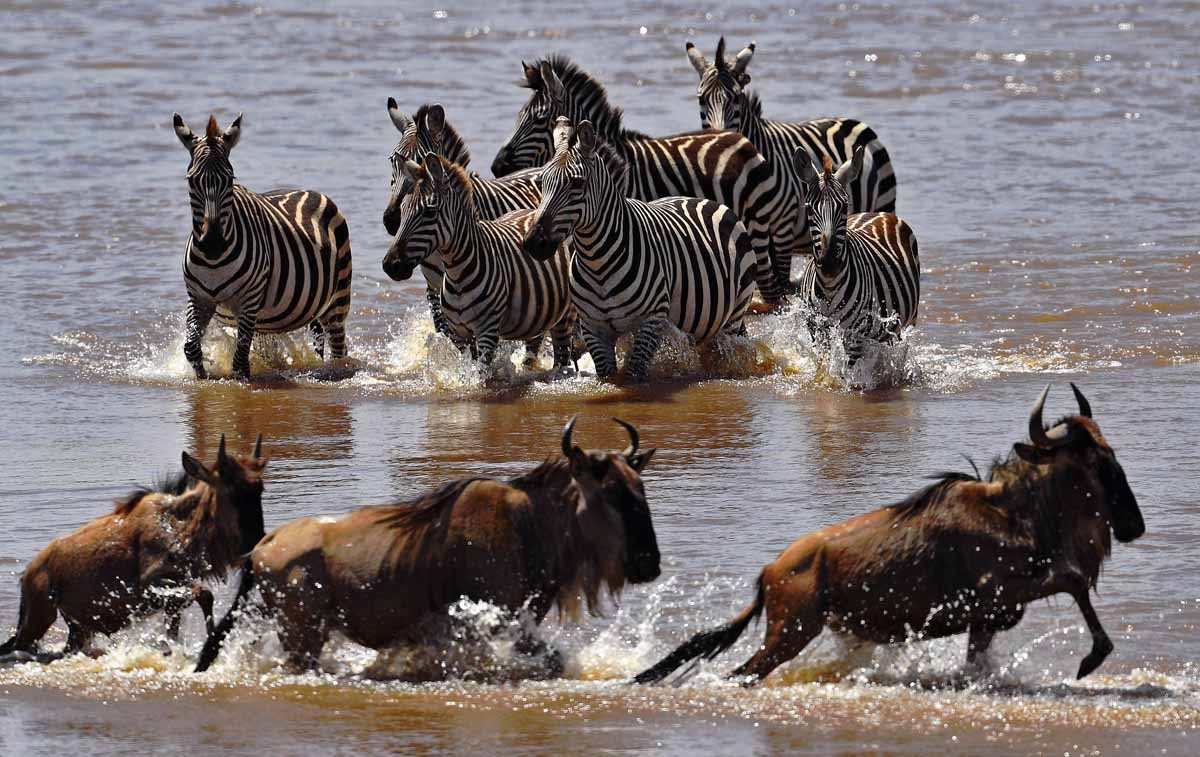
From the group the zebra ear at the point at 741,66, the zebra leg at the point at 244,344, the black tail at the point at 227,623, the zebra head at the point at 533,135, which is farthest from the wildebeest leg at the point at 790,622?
the zebra ear at the point at 741,66

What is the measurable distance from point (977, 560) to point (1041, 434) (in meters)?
0.49

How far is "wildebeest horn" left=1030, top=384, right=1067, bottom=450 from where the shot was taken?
712cm

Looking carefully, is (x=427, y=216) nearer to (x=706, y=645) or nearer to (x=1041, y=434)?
(x=706, y=645)

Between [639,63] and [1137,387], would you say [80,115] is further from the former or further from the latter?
[1137,387]

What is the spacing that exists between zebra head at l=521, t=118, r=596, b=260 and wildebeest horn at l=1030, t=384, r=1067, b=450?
6108 millimetres

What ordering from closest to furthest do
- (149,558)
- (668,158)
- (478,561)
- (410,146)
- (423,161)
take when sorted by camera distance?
(478,561) < (149,558) < (423,161) < (410,146) < (668,158)

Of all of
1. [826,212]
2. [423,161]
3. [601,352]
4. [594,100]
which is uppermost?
[594,100]

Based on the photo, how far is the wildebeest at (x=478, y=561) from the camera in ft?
24.2

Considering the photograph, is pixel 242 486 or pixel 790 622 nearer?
pixel 790 622

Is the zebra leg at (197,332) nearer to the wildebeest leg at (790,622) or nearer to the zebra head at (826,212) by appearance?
the zebra head at (826,212)

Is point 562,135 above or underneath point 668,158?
above

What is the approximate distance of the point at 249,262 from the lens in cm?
1375

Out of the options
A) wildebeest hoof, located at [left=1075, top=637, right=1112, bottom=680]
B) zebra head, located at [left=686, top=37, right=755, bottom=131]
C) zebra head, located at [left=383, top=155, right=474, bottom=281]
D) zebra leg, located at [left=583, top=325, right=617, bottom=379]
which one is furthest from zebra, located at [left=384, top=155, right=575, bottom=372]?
wildebeest hoof, located at [left=1075, top=637, right=1112, bottom=680]

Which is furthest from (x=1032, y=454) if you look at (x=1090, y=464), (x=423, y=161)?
(x=423, y=161)
